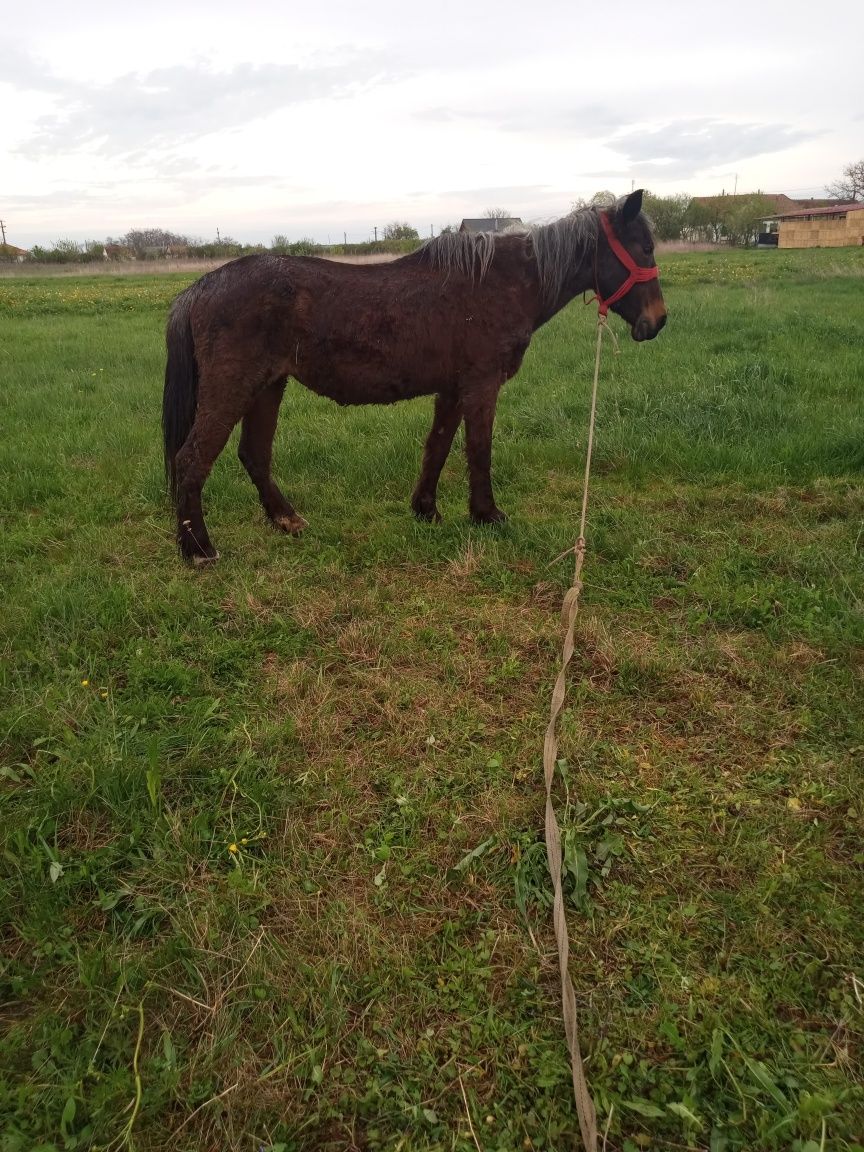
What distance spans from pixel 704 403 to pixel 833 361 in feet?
8.95

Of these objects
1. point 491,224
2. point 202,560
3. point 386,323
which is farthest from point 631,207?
point 202,560

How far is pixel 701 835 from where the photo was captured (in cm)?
224

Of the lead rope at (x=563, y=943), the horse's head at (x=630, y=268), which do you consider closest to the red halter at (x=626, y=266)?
the horse's head at (x=630, y=268)

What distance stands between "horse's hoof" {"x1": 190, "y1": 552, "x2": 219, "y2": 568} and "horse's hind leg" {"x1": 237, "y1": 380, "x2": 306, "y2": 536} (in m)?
0.60

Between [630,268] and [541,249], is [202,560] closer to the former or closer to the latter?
[541,249]

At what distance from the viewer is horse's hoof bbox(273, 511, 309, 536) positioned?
4.64 metres

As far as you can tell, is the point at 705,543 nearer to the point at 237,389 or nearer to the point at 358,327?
the point at 358,327

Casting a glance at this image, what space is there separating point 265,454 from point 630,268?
8.80 feet

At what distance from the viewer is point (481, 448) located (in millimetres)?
4402

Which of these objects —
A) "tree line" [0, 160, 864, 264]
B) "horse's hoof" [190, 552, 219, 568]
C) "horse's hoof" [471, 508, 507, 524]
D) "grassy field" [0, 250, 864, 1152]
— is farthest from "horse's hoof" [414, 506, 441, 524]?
"tree line" [0, 160, 864, 264]

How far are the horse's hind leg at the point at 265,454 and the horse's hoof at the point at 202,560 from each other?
1.97 ft

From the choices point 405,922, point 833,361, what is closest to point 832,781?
point 405,922

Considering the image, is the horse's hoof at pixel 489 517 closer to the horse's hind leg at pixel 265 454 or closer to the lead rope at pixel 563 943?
the horse's hind leg at pixel 265 454

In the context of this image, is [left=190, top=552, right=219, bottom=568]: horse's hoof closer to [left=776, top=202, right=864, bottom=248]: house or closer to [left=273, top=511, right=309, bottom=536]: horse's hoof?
[left=273, top=511, right=309, bottom=536]: horse's hoof
